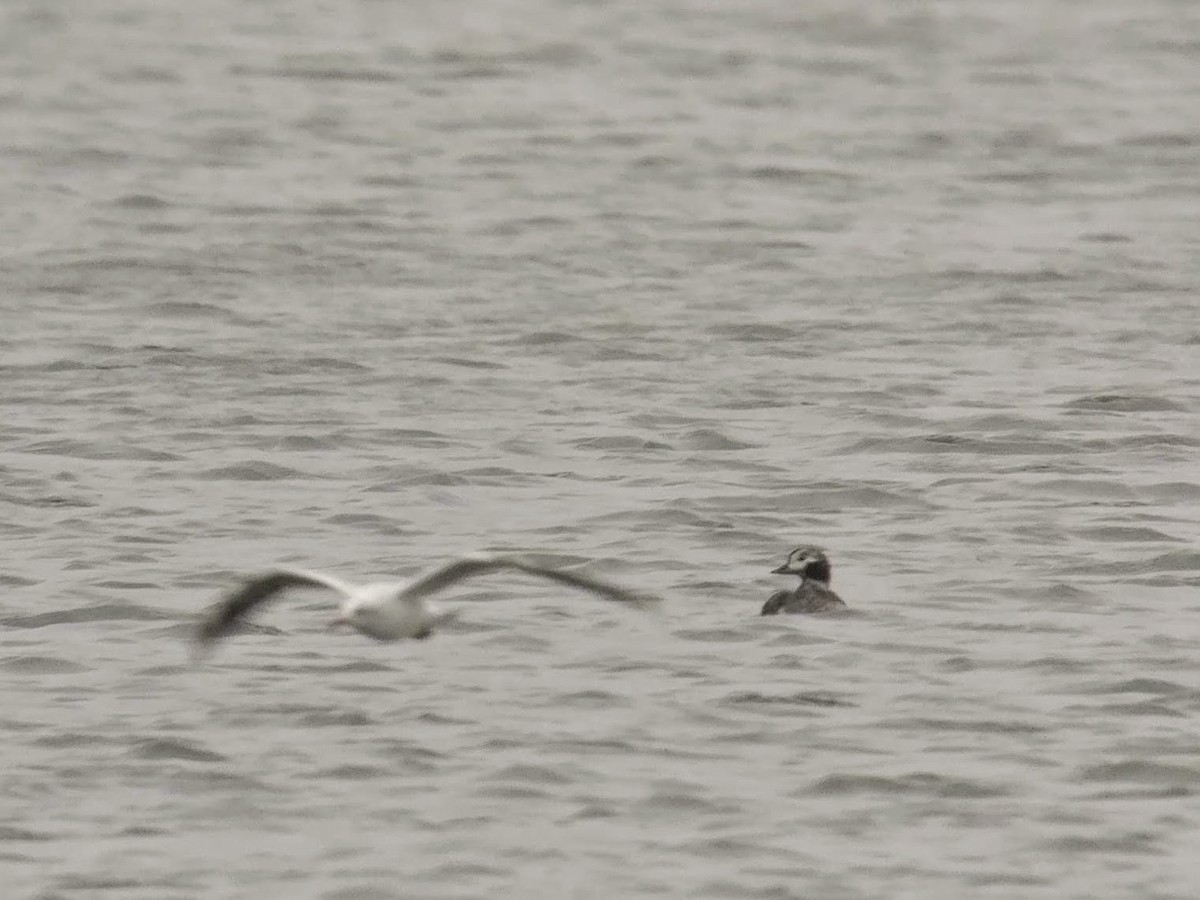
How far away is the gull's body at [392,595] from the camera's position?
1164 cm

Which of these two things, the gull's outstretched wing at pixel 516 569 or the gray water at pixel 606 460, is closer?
the gull's outstretched wing at pixel 516 569

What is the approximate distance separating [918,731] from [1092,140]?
18.5 metres

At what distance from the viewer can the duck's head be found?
51.1 feet

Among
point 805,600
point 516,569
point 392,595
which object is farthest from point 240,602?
point 805,600

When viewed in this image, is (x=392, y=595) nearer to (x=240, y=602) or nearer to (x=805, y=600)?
(x=240, y=602)

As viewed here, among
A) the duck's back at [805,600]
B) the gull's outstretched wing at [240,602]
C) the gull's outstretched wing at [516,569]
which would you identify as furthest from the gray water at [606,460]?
the gull's outstretched wing at [516,569]

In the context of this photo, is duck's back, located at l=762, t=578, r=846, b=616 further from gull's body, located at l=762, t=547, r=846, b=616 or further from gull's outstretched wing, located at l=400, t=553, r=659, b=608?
gull's outstretched wing, located at l=400, t=553, r=659, b=608

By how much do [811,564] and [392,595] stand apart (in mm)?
3400

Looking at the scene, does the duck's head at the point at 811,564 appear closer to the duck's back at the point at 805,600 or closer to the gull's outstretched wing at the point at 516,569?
the duck's back at the point at 805,600

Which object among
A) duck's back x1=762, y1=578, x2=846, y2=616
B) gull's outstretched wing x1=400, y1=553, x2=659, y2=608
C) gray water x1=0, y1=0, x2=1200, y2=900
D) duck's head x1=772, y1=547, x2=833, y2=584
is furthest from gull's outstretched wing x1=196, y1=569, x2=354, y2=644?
duck's head x1=772, y1=547, x2=833, y2=584

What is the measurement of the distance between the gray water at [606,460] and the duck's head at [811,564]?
0.29 meters

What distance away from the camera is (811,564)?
51.2ft

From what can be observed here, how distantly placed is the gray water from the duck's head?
0.29m

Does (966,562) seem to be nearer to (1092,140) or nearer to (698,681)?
(698,681)
